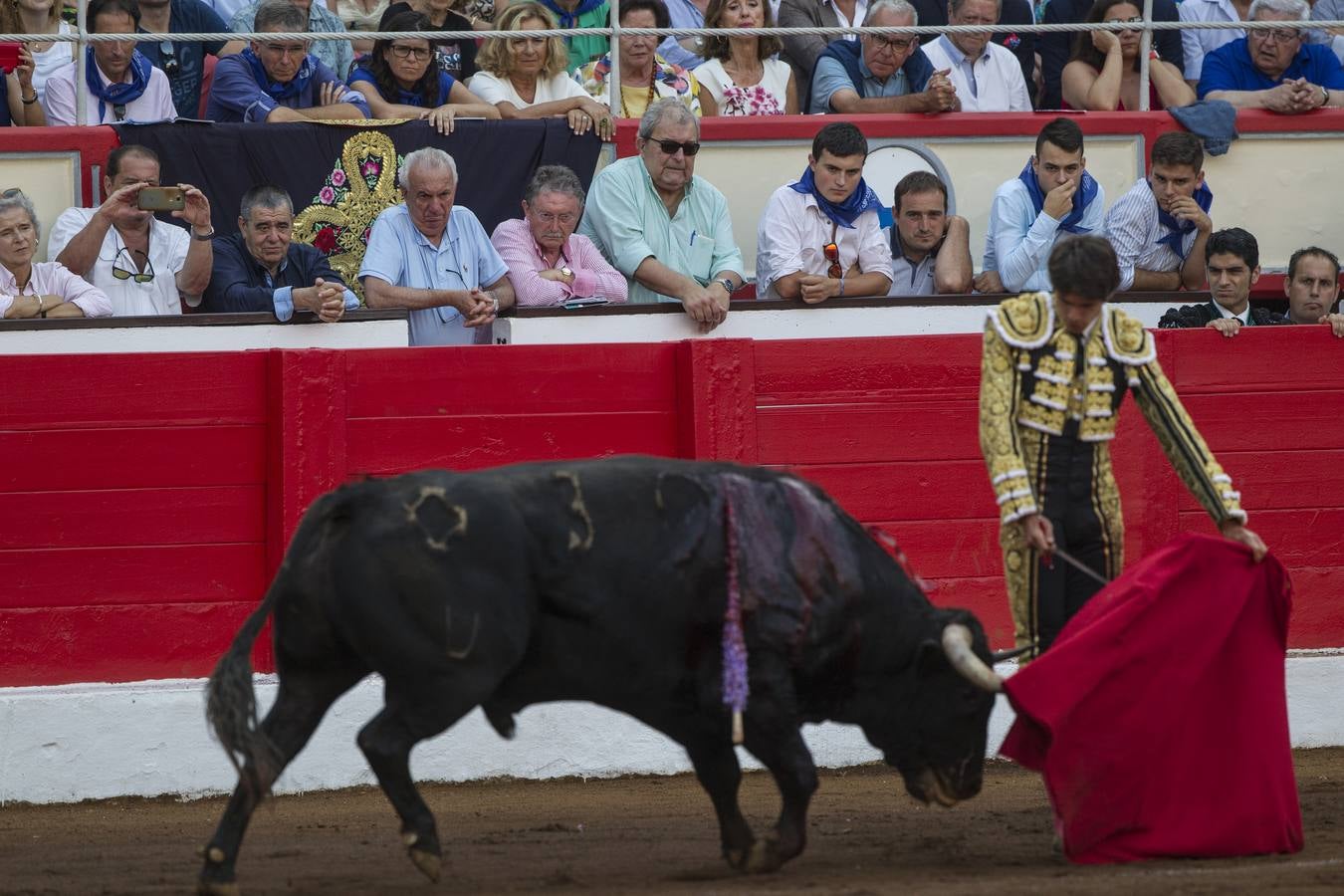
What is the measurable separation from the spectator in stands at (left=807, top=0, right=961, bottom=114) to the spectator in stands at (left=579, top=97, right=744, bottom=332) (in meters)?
1.28

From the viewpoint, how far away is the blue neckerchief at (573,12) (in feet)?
26.9

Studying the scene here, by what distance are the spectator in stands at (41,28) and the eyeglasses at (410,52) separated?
127 centimetres

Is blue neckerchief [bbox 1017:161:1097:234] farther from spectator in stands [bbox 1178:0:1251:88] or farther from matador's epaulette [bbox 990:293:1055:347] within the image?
matador's epaulette [bbox 990:293:1055:347]

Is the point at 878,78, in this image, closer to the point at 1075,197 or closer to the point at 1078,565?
the point at 1075,197

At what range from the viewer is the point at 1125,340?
4.69 meters

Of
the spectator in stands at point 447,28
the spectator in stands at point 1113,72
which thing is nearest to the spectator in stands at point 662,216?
the spectator in stands at point 447,28

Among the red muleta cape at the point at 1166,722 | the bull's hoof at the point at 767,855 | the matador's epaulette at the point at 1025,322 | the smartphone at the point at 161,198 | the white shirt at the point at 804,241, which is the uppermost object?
the smartphone at the point at 161,198

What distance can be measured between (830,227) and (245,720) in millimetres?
3616

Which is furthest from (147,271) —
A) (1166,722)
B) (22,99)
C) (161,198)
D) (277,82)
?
(1166,722)

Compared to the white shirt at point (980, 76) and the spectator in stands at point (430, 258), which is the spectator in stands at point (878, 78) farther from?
the spectator in stands at point (430, 258)

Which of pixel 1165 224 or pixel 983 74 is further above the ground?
pixel 983 74

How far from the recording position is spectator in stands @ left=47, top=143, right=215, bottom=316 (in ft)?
21.9

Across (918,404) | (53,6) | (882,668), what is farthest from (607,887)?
(53,6)

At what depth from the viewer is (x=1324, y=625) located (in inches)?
265
